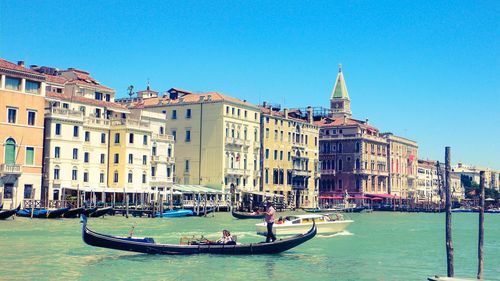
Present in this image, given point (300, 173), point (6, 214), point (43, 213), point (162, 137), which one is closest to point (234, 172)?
point (162, 137)

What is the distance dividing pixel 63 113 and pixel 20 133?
3.47 m

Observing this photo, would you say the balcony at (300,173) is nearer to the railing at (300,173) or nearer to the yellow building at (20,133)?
the railing at (300,173)

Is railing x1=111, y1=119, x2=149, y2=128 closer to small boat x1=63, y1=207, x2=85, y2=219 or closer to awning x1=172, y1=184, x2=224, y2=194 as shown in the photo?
awning x1=172, y1=184, x2=224, y2=194

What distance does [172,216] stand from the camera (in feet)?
128

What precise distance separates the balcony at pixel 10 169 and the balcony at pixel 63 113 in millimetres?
3948

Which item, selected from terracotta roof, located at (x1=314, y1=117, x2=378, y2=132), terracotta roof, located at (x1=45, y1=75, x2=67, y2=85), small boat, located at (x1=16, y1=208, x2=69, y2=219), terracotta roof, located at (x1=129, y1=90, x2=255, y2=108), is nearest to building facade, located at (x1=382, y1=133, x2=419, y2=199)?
terracotta roof, located at (x1=314, y1=117, x2=378, y2=132)

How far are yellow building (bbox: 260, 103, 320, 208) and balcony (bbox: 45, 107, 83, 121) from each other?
1904 cm

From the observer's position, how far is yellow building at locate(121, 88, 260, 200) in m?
49.7

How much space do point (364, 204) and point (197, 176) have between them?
77.0ft

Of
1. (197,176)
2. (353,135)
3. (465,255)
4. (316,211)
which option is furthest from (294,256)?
(353,135)

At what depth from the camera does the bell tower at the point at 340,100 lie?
7950 cm

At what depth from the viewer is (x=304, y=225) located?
84.5 ft

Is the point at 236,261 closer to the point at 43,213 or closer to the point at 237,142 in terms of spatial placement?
the point at 43,213

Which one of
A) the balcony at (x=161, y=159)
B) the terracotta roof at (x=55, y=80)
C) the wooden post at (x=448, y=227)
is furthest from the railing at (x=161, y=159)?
the wooden post at (x=448, y=227)
